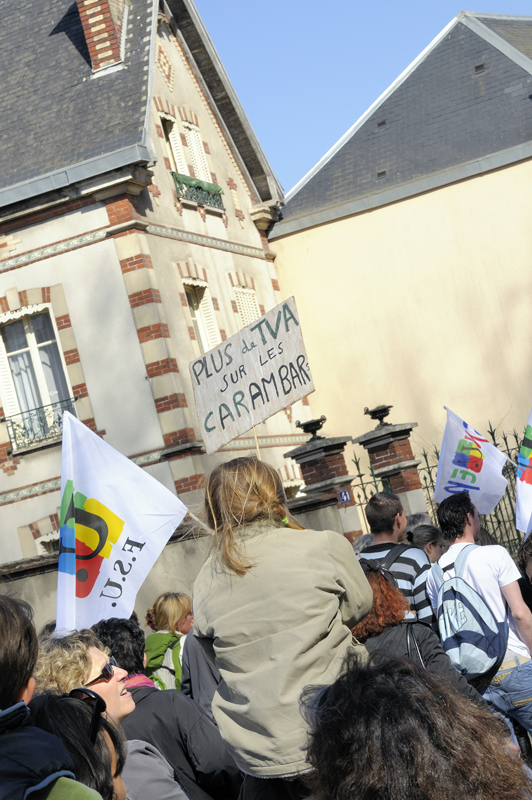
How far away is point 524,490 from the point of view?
7766 millimetres

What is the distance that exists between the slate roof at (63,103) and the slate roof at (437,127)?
513 cm

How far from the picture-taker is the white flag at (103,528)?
5859 mm

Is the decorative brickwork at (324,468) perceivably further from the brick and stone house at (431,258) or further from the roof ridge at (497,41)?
the roof ridge at (497,41)

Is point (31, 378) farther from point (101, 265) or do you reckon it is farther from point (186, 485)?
point (186, 485)

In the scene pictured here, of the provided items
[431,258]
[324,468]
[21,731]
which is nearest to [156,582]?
[324,468]

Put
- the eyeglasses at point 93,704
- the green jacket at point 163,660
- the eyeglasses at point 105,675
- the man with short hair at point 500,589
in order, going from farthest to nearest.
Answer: the green jacket at point 163,660
the man with short hair at point 500,589
the eyeglasses at point 105,675
the eyeglasses at point 93,704

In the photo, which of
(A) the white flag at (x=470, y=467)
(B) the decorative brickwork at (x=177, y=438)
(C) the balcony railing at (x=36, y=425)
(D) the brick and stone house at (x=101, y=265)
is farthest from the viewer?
(C) the balcony railing at (x=36, y=425)

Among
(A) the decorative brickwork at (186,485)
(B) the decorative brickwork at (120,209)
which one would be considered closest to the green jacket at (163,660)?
(A) the decorative brickwork at (186,485)

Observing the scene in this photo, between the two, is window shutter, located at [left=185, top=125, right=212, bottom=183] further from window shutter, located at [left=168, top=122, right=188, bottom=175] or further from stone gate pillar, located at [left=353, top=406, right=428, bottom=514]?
stone gate pillar, located at [left=353, top=406, right=428, bottom=514]

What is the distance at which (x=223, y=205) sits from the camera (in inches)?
729

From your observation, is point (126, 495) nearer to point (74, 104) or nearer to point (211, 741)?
point (211, 741)

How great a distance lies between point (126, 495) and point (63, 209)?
1016 centimetres

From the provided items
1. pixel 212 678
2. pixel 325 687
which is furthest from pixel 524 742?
Answer: pixel 325 687

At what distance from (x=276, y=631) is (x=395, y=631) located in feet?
3.03
